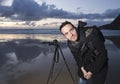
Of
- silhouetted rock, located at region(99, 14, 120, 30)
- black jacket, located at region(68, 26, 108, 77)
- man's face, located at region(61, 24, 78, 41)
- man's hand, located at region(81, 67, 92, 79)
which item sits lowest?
silhouetted rock, located at region(99, 14, 120, 30)

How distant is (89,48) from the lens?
4.46 metres

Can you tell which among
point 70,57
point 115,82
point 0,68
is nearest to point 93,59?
point 115,82

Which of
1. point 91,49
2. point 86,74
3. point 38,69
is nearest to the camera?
point 91,49

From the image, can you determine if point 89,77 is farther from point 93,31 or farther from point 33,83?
point 33,83

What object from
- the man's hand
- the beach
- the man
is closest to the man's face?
the man

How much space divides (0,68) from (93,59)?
6.70 metres

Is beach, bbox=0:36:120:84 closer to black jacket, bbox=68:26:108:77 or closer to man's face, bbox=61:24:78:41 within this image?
black jacket, bbox=68:26:108:77

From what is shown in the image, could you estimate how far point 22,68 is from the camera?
10.5m

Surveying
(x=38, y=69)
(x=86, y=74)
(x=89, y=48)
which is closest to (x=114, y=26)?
(x=38, y=69)

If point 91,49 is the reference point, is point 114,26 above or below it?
below

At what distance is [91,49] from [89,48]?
1.4 inches

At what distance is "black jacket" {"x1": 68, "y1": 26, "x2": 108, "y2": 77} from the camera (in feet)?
14.5

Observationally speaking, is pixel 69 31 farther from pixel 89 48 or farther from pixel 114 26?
pixel 114 26

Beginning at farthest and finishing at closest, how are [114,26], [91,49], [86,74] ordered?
1. [114,26]
2. [86,74]
3. [91,49]
